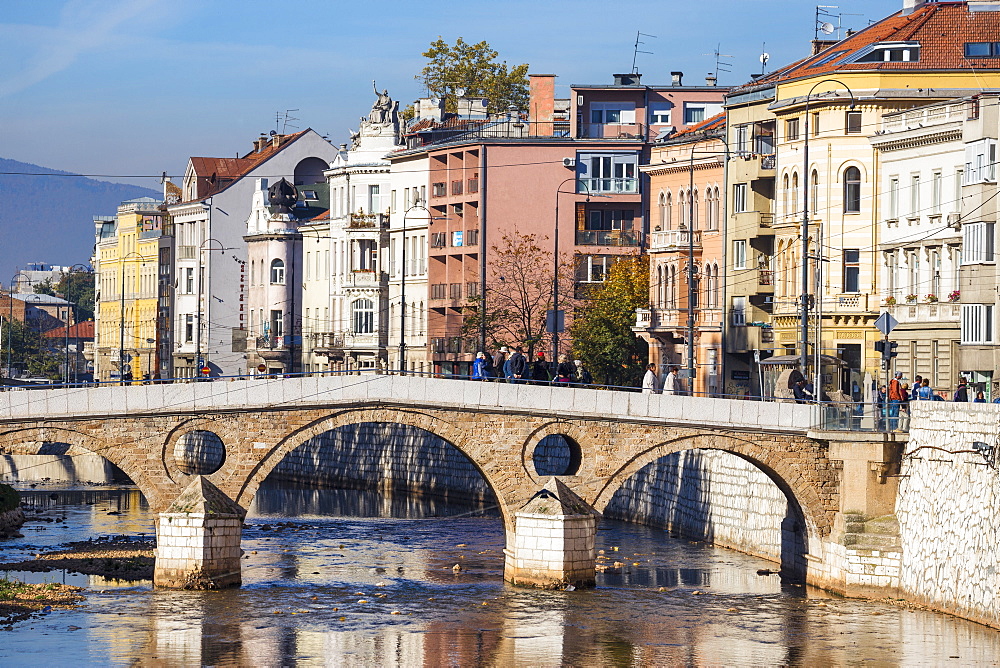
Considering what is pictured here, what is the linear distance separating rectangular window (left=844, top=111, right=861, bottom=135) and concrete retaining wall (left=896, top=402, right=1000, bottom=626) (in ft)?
72.5

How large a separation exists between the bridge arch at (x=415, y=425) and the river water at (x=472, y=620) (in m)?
2.45

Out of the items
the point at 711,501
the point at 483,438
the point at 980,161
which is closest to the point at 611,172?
the point at 711,501

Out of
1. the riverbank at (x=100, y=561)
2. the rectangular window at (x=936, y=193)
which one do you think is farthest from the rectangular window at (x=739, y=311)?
the riverbank at (x=100, y=561)

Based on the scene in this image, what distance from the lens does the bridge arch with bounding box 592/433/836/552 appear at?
5288 cm

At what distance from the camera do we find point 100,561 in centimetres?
5869

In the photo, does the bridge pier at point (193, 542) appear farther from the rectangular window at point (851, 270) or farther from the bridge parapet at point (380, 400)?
the rectangular window at point (851, 270)

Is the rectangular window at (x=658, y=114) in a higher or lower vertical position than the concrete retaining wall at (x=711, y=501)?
higher

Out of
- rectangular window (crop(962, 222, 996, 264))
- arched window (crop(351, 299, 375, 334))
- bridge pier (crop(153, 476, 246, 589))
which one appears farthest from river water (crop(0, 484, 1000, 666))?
arched window (crop(351, 299, 375, 334))

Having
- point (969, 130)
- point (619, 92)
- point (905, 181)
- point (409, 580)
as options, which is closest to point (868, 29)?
point (905, 181)

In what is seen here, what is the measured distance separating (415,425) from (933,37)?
27.4m

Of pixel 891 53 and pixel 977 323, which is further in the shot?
pixel 891 53

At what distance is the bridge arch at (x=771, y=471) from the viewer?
173ft

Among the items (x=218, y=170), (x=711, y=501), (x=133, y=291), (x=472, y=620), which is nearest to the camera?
(x=472, y=620)

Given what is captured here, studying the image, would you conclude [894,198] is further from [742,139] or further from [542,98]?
[542,98]
